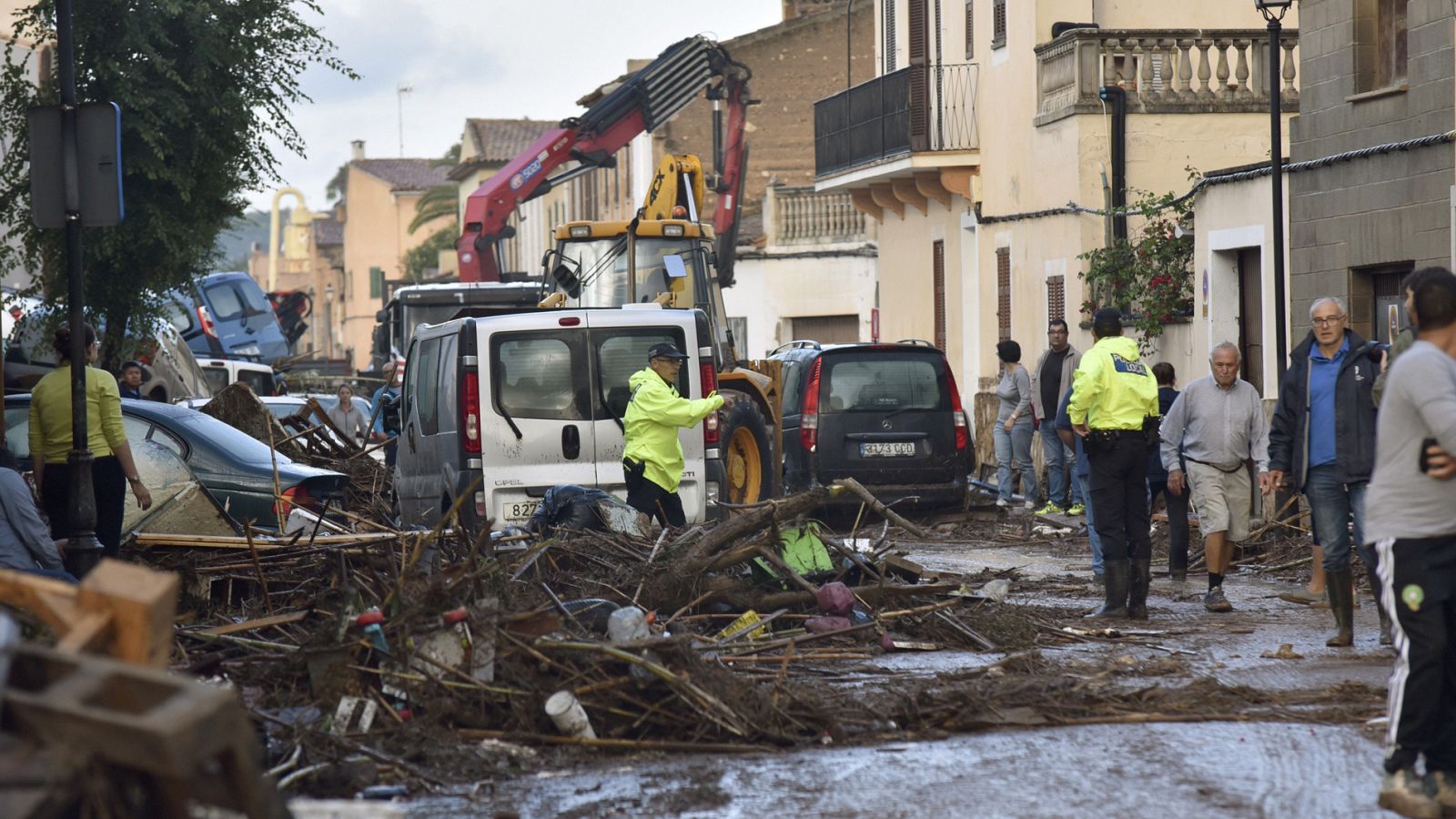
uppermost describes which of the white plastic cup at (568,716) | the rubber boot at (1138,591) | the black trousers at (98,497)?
the black trousers at (98,497)

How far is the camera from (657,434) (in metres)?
13.1

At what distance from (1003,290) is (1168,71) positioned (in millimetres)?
5234

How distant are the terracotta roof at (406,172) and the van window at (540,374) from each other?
313ft

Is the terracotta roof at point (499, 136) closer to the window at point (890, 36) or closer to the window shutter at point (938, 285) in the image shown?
the window at point (890, 36)

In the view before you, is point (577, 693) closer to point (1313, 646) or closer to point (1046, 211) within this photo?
point (1313, 646)

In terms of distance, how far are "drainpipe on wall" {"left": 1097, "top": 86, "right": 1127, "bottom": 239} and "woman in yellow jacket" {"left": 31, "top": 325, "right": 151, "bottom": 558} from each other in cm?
1472

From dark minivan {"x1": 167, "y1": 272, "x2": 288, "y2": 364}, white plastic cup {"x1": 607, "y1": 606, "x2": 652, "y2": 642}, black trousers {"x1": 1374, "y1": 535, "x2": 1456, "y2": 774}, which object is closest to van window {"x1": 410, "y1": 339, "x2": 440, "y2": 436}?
white plastic cup {"x1": 607, "y1": 606, "x2": 652, "y2": 642}

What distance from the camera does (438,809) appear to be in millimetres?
6742

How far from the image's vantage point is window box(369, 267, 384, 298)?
10762 cm

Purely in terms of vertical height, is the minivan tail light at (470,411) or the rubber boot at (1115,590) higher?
the minivan tail light at (470,411)

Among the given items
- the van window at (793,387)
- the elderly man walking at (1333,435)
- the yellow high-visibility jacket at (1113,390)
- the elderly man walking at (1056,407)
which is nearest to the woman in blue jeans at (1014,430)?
the elderly man walking at (1056,407)

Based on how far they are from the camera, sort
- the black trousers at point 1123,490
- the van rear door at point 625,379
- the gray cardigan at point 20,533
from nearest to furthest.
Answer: the gray cardigan at point 20,533, the black trousers at point 1123,490, the van rear door at point 625,379

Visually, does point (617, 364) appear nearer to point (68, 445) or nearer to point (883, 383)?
point (68, 445)

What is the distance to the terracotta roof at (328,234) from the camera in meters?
132
